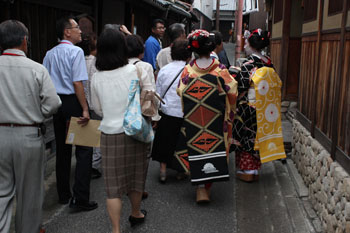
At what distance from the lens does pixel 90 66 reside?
530cm

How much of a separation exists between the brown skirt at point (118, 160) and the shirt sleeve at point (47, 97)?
0.56m

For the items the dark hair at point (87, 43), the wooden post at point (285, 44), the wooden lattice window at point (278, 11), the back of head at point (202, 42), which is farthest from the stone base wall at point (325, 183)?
the wooden lattice window at point (278, 11)

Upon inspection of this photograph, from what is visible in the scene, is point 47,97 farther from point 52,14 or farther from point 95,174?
point 52,14

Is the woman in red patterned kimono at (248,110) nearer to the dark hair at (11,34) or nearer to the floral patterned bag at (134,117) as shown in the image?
the floral patterned bag at (134,117)

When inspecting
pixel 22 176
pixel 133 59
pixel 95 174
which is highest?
pixel 133 59

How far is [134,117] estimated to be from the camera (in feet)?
11.7

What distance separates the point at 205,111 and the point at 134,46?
3.82 feet

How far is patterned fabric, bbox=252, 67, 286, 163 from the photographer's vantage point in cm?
555

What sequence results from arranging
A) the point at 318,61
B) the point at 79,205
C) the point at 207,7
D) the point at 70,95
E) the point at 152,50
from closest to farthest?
the point at 70,95
the point at 79,205
the point at 318,61
the point at 152,50
the point at 207,7

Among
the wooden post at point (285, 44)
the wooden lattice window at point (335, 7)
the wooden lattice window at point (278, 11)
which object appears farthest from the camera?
the wooden lattice window at point (278, 11)

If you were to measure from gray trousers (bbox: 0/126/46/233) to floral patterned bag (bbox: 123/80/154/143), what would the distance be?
835mm

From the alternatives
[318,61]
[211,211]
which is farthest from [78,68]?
[318,61]

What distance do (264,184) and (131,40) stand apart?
9.59 ft

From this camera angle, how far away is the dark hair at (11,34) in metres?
3.35
